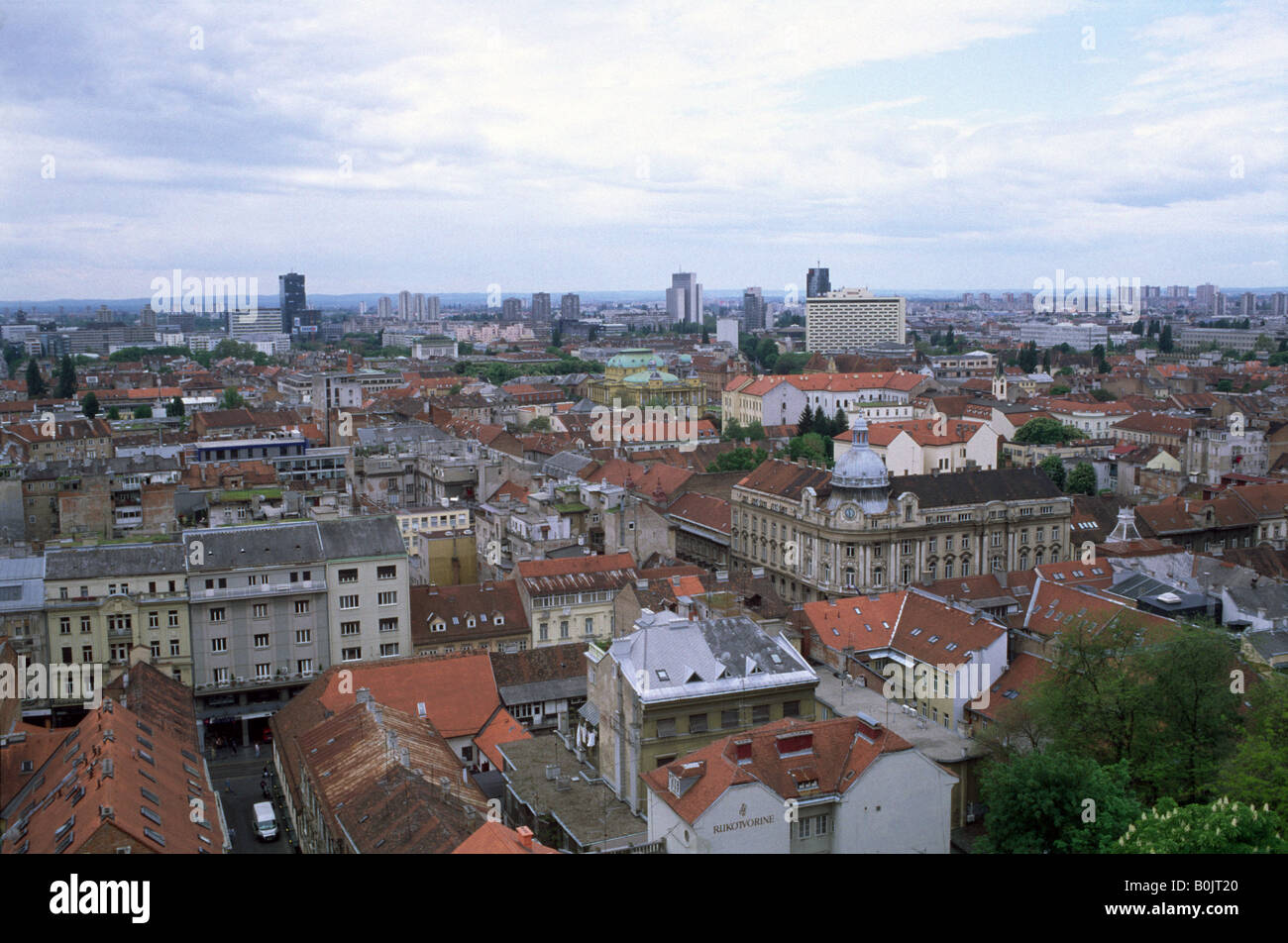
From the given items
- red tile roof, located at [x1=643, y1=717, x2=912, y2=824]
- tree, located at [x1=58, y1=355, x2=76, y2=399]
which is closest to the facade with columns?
red tile roof, located at [x1=643, y1=717, x2=912, y2=824]

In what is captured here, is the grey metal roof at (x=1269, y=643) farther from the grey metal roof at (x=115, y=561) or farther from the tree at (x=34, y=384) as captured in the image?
the tree at (x=34, y=384)

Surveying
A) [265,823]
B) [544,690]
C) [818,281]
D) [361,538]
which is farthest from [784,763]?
[818,281]

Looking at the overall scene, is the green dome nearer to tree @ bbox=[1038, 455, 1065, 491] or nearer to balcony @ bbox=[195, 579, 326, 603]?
tree @ bbox=[1038, 455, 1065, 491]

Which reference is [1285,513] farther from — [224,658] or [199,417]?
[199,417]

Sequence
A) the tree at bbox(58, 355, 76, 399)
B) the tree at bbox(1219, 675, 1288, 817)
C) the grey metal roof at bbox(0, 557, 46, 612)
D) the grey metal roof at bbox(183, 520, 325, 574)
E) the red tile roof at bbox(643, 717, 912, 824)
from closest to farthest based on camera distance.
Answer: the tree at bbox(1219, 675, 1288, 817) < the red tile roof at bbox(643, 717, 912, 824) < the grey metal roof at bbox(0, 557, 46, 612) < the grey metal roof at bbox(183, 520, 325, 574) < the tree at bbox(58, 355, 76, 399)

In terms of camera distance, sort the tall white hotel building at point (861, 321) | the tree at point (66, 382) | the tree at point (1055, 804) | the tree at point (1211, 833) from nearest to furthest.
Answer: the tree at point (1211, 833), the tree at point (1055, 804), the tree at point (66, 382), the tall white hotel building at point (861, 321)

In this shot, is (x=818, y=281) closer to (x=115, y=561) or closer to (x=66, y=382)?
(x=66, y=382)

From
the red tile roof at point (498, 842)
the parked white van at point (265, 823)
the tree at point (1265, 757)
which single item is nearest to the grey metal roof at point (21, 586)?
the parked white van at point (265, 823)
